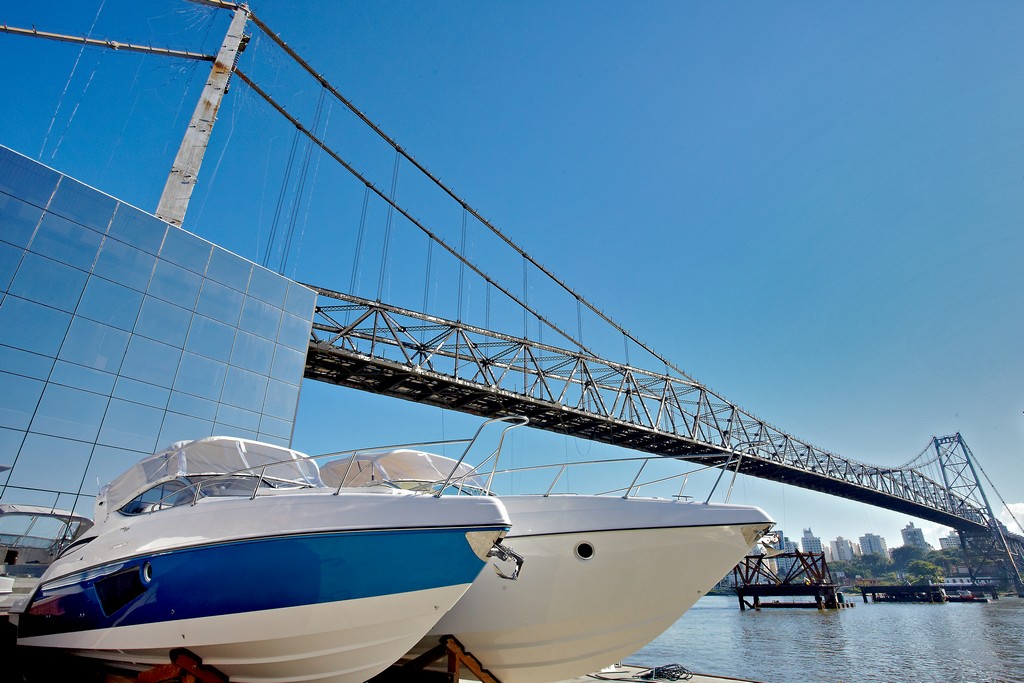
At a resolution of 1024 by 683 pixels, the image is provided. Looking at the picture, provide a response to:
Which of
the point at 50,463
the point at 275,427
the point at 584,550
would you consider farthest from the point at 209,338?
the point at 584,550

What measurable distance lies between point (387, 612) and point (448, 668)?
2.22 m

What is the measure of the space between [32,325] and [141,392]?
2485 millimetres

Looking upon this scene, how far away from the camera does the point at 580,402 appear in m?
33.2

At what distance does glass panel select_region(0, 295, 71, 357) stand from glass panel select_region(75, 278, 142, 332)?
46 cm

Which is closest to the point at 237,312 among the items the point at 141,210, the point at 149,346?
the point at 149,346

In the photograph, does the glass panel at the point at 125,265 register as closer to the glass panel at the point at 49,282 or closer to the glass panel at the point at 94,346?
the glass panel at the point at 49,282

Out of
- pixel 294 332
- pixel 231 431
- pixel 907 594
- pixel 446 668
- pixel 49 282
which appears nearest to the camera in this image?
pixel 446 668

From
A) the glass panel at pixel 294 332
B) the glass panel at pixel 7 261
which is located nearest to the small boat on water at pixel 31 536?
the glass panel at pixel 7 261

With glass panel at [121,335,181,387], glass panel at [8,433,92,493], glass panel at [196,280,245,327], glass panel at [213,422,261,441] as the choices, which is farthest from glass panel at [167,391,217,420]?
glass panel at [196,280,245,327]

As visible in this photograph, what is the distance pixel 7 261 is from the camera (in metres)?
11.0

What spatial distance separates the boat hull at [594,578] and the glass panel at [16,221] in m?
12.2

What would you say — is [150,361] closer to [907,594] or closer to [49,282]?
[49,282]

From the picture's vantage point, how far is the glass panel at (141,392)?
39.8 feet

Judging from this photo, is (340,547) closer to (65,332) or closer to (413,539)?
(413,539)
